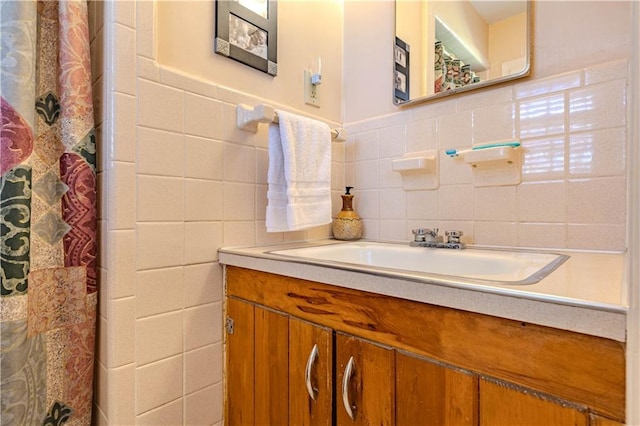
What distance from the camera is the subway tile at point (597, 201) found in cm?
81

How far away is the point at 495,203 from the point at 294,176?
65cm

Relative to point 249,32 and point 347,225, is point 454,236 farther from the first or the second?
point 249,32

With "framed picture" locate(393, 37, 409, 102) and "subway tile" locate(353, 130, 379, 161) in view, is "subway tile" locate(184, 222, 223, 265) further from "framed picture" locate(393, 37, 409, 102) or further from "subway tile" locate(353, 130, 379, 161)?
"framed picture" locate(393, 37, 409, 102)

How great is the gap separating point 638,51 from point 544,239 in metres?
0.75

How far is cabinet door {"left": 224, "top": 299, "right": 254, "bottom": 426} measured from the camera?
882 millimetres

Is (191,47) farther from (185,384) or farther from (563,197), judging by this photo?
(563,197)

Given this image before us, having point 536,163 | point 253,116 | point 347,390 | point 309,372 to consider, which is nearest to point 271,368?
point 309,372

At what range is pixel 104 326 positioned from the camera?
790 mm

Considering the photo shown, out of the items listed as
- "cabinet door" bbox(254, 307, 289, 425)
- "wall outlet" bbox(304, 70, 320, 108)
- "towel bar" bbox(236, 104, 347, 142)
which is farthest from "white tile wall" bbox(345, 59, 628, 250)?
"cabinet door" bbox(254, 307, 289, 425)

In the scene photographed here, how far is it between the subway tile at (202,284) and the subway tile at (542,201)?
3.10 feet

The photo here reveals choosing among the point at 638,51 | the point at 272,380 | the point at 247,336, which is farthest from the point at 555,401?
the point at 247,336

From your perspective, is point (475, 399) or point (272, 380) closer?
point (475, 399)

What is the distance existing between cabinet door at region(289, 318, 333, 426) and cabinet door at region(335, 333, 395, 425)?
0.09 feet

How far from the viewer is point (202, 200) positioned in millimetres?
936
